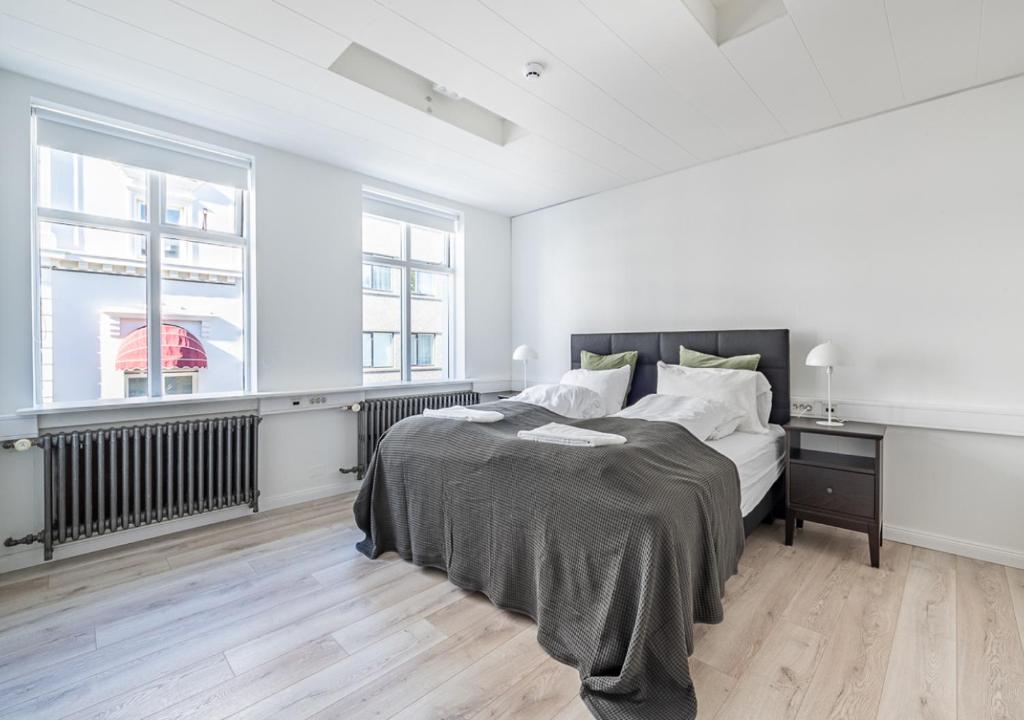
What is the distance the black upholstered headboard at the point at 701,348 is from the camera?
3047mm

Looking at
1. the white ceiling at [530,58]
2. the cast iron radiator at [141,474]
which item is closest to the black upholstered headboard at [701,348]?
the white ceiling at [530,58]

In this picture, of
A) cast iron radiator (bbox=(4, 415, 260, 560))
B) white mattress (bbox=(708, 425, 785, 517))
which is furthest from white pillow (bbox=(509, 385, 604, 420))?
cast iron radiator (bbox=(4, 415, 260, 560))

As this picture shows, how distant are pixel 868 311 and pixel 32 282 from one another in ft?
16.0

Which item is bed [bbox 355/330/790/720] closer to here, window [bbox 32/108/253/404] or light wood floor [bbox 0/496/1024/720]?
light wood floor [bbox 0/496/1024/720]

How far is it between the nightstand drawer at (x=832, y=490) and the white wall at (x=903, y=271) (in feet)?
1.80

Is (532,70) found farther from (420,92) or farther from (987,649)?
(987,649)

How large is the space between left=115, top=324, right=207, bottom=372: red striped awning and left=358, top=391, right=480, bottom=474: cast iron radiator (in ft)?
3.94

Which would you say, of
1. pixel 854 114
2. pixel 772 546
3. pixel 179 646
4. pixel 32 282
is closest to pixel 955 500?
pixel 772 546

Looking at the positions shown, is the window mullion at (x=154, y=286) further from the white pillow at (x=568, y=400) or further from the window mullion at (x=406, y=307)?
the white pillow at (x=568, y=400)

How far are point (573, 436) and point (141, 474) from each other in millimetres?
2620

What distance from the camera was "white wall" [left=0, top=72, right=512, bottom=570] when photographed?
2420 millimetres

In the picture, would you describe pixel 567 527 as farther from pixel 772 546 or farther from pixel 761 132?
pixel 761 132

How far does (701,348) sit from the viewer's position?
3.45m

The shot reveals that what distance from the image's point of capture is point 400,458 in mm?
2498
